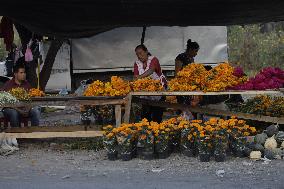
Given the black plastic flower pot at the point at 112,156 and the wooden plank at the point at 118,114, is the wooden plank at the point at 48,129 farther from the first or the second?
the black plastic flower pot at the point at 112,156

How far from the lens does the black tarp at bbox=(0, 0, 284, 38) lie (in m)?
8.32

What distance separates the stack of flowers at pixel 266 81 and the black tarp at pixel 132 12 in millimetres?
1120

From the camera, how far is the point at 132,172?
7195mm

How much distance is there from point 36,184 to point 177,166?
2.06 meters

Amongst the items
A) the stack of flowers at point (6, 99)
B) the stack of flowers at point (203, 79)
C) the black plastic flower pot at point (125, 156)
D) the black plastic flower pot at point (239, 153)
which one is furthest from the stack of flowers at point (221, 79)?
the stack of flowers at point (6, 99)

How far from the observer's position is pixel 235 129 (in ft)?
25.6

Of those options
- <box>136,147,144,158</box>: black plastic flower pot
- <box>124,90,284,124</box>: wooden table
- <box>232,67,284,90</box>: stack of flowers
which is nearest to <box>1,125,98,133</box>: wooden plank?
<box>124,90,284,124</box>: wooden table

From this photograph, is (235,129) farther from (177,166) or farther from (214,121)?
(177,166)

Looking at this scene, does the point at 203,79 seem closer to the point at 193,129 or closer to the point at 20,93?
the point at 193,129

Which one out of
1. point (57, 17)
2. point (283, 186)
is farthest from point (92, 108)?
point (283, 186)

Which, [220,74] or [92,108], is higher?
[220,74]

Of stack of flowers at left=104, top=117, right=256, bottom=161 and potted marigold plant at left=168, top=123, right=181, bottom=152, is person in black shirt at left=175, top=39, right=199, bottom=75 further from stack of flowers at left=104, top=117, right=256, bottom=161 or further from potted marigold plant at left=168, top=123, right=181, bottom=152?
stack of flowers at left=104, top=117, right=256, bottom=161

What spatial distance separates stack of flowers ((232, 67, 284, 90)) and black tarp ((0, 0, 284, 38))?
112 centimetres

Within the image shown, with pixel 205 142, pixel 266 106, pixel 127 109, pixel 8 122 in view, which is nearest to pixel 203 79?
pixel 205 142
